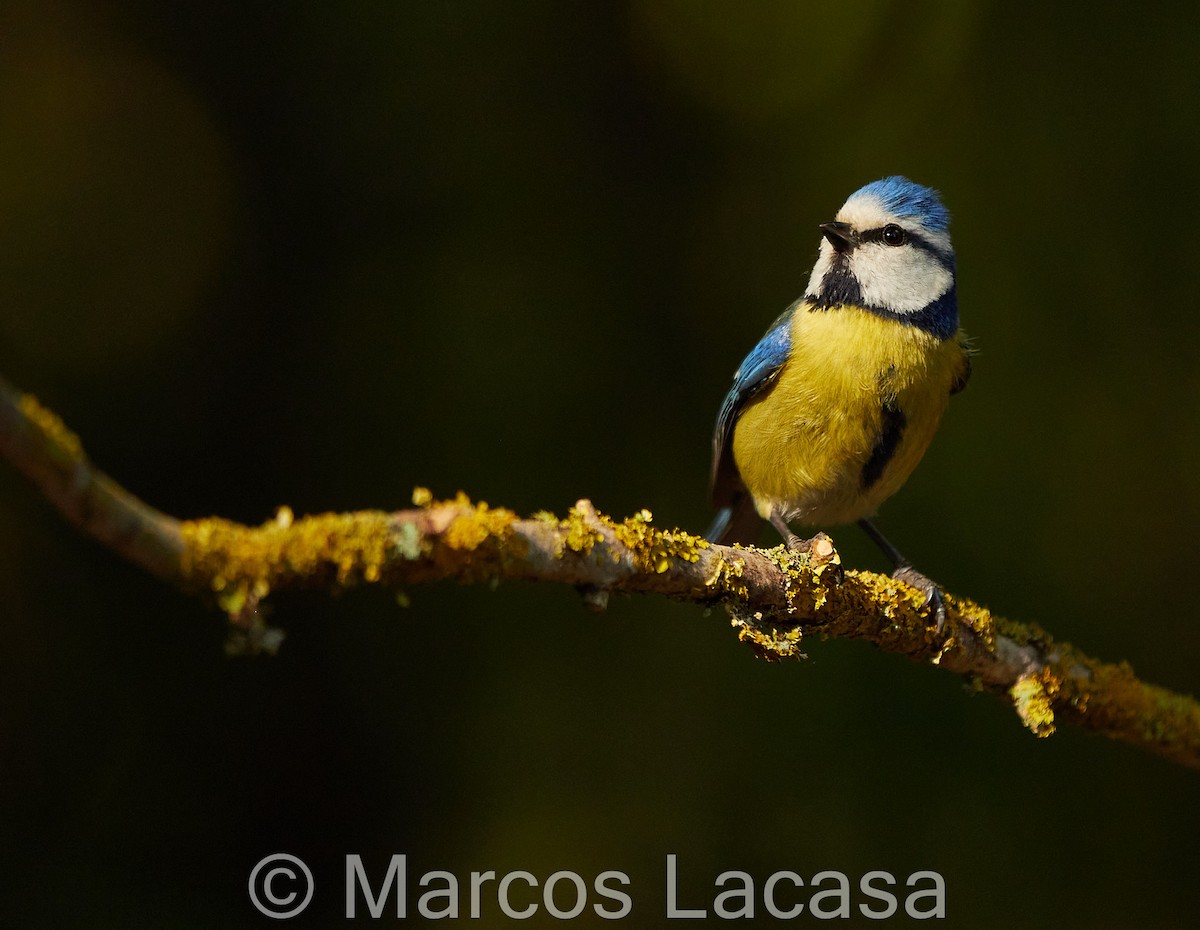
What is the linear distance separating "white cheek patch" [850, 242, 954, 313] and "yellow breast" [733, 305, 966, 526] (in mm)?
65

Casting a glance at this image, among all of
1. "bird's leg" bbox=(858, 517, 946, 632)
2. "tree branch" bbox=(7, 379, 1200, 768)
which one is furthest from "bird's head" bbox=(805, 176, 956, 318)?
"tree branch" bbox=(7, 379, 1200, 768)

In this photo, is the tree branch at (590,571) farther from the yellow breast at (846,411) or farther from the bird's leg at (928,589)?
the yellow breast at (846,411)

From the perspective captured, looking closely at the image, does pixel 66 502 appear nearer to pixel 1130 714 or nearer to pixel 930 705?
pixel 1130 714

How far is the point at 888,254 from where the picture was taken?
245cm

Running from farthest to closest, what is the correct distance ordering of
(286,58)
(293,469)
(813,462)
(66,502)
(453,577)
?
(286,58) → (293,469) → (813,462) → (453,577) → (66,502)

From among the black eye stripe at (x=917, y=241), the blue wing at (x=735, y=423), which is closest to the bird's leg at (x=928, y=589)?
the blue wing at (x=735, y=423)

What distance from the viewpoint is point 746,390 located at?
8.00ft

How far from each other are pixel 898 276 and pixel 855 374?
0.32m

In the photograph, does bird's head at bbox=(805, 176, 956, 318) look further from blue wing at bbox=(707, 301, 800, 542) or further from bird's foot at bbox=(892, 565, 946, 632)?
bird's foot at bbox=(892, 565, 946, 632)

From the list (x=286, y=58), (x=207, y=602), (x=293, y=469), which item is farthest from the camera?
(x=286, y=58)

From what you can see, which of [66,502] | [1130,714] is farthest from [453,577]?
[1130,714]

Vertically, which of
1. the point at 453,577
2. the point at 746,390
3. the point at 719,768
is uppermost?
the point at 746,390

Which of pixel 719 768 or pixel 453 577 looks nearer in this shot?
pixel 453 577

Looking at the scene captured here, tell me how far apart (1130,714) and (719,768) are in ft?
3.57
